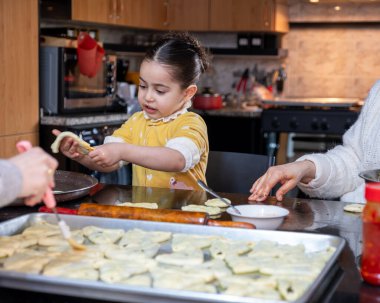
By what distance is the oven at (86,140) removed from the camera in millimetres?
4031

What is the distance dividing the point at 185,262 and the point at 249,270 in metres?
0.12

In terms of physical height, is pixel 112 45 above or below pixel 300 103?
above

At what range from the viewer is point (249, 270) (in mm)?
1204

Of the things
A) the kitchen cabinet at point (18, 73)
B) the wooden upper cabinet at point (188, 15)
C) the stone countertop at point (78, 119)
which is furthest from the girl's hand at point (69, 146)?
the wooden upper cabinet at point (188, 15)

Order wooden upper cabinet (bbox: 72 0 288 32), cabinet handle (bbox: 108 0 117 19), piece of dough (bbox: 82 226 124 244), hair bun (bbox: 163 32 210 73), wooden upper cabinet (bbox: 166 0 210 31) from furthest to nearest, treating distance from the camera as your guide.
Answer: wooden upper cabinet (bbox: 166 0 210 31), wooden upper cabinet (bbox: 72 0 288 32), cabinet handle (bbox: 108 0 117 19), hair bun (bbox: 163 32 210 73), piece of dough (bbox: 82 226 124 244)

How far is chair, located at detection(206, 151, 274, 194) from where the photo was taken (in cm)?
241

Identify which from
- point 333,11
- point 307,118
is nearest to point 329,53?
point 333,11

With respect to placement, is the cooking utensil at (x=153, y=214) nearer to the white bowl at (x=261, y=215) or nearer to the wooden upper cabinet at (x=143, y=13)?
the white bowl at (x=261, y=215)

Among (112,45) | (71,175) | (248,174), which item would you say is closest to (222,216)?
(71,175)

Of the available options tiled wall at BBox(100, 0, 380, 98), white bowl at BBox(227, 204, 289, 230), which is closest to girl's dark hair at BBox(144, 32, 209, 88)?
white bowl at BBox(227, 204, 289, 230)

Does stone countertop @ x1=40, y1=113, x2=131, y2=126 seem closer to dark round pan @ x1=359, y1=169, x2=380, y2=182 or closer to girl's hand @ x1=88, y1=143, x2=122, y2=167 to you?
girl's hand @ x1=88, y1=143, x2=122, y2=167

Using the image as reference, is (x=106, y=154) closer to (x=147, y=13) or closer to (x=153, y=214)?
(x=153, y=214)

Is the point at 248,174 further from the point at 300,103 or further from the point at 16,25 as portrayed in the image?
the point at 300,103

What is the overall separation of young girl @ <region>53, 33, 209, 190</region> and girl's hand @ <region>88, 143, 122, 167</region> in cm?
10
